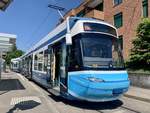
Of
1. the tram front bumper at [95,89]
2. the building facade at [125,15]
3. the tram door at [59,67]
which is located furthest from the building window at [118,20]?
the tram front bumper at [95,89]

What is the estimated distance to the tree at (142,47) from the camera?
2022cm

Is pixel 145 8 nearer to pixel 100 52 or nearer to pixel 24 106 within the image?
pixel 100 52

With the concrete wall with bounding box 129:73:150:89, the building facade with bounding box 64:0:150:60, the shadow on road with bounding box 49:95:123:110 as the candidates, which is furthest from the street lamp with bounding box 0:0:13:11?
the building facade with bounding box 64:0:150:60

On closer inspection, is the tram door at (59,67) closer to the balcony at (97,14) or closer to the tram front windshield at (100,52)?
the tram front windshield at (100,52)

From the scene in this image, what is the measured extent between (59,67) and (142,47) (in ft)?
30.4

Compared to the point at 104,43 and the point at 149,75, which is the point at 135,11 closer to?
the point at 149,75

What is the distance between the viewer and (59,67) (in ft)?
43.0

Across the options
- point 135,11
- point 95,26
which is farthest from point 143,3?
point 95,26

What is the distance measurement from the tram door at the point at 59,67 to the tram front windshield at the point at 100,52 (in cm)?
153

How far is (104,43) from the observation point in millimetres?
11391

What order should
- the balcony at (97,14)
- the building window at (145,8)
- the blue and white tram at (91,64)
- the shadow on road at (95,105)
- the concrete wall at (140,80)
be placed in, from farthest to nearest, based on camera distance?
the balcony at (97,14) → the building window at (145,8) → the concrete wall at (140,80) → the shadow on road at (95,105) → the blue and white tram at (91,64)

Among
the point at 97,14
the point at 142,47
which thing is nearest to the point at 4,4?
the point at 142,47

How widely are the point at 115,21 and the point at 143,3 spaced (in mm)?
5584

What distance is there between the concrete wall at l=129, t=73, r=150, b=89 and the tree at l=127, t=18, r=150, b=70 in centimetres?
125
